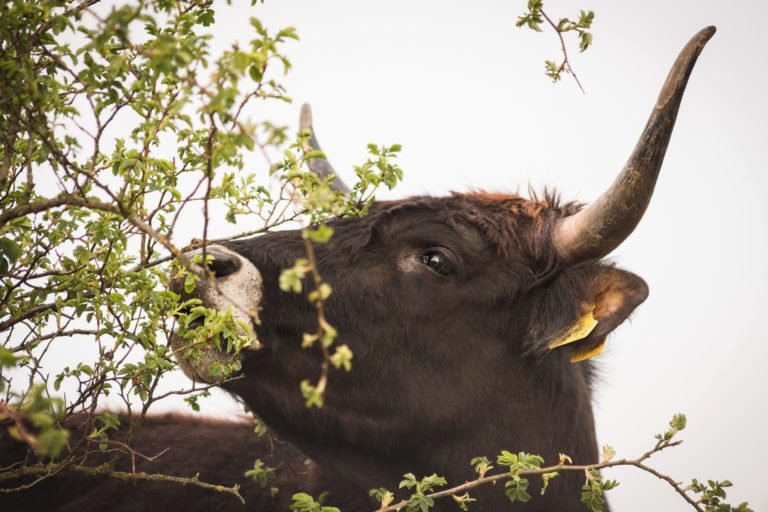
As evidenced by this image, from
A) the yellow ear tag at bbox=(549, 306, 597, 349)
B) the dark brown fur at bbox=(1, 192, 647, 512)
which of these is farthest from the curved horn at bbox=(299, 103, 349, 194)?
the yellow ear tag at bbox=(549, 306, 597, 349)

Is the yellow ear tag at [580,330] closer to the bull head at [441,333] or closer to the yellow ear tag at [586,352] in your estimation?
the bull head at [441,333]

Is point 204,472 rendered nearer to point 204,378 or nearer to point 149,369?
point 204,378

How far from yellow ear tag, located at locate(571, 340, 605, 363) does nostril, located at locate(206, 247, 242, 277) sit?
1850mm

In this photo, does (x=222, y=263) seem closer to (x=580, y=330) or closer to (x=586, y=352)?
(x=580, y=330)

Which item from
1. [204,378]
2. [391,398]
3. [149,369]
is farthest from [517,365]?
[149,369]

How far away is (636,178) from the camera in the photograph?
3316 mm

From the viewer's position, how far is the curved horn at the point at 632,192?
2943 mm

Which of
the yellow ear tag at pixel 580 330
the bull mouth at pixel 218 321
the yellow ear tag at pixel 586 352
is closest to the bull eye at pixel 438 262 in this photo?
the yellow ear tag at pixel 580 330

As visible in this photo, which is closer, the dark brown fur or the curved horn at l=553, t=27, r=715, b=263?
the curved horn at l=553, t=27, r=715, b=263

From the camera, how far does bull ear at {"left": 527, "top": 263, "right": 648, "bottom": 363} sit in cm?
379

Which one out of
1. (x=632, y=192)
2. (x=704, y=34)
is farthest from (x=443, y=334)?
(x=704, y=34)

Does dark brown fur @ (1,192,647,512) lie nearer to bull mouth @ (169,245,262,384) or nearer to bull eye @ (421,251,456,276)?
bull eye @ (421,251,456,276)

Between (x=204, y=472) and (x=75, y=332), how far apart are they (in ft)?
6.70

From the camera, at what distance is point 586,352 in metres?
3.92
